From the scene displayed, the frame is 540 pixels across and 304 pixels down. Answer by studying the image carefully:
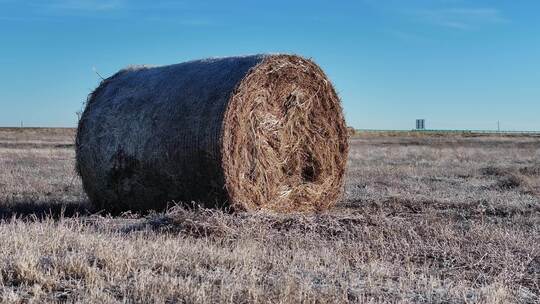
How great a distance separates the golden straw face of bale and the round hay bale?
0.6 inches

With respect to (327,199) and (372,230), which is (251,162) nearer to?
(327,199)

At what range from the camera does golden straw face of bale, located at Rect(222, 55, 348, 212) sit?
9.34 metres

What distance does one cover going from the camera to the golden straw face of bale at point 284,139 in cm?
934

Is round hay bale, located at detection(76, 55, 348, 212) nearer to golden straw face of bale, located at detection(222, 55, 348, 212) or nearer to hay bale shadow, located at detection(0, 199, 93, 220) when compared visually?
golden straw face of bale, located at detection(222, 55, 348, 212)

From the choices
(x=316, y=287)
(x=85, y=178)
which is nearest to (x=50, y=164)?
(x=85, y=178)

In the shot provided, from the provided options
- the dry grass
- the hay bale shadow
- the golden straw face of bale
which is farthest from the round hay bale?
the dry grass

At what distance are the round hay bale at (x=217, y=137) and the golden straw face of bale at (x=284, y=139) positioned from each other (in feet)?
0.05

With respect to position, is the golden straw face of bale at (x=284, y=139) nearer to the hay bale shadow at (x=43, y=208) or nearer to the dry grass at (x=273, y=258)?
the dry grass at (x=273, y=258)

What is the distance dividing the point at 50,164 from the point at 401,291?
50.7 ft

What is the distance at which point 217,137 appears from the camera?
9.02 m

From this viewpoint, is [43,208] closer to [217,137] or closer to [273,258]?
[217,137]

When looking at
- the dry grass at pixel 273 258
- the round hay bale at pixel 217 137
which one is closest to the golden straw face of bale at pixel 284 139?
the round hay bale at pixel 217 137

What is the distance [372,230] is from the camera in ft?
25.6

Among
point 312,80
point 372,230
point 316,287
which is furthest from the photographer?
point 312,80
